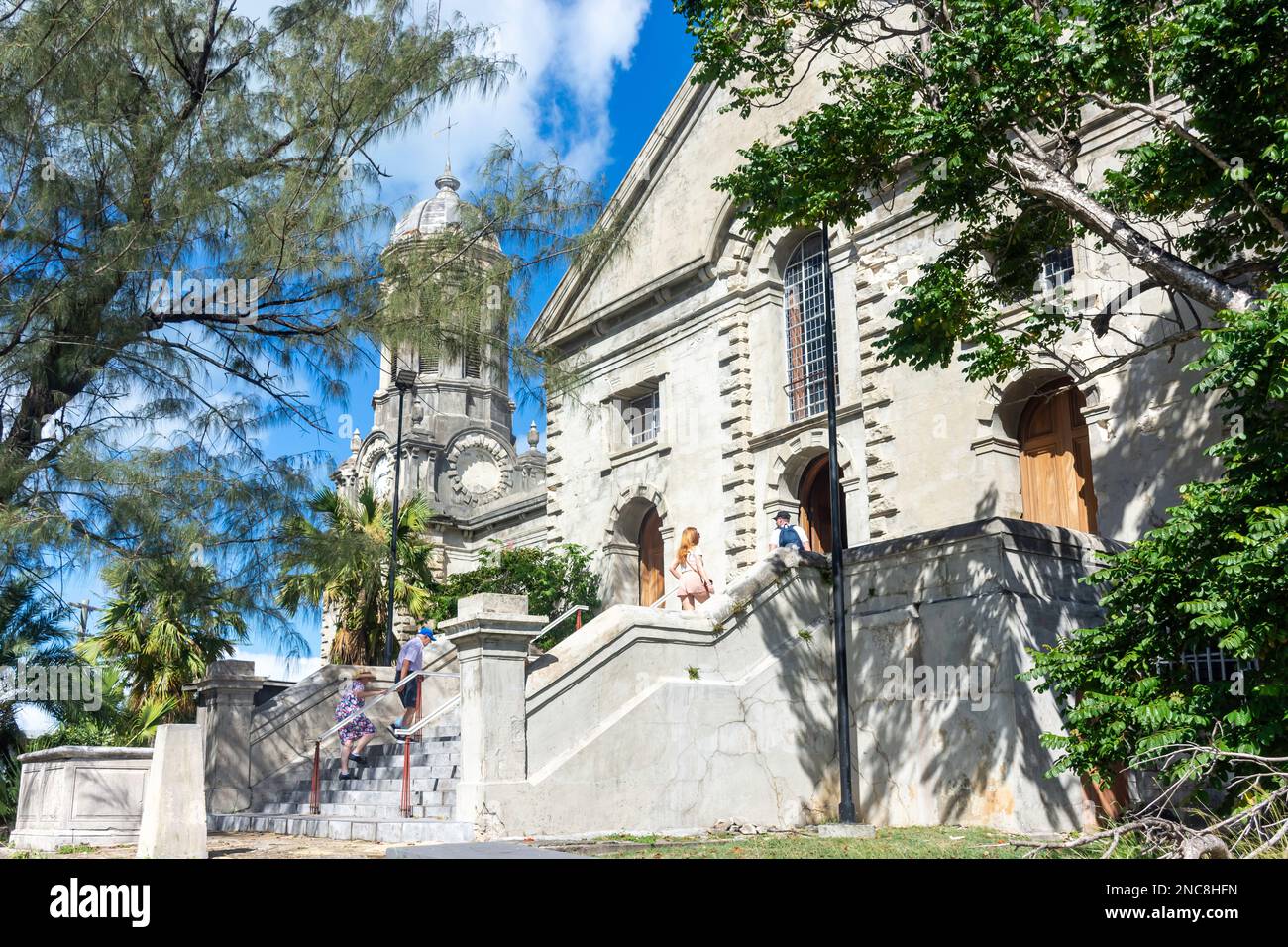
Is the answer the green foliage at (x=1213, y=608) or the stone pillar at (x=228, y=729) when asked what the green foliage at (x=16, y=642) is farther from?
the green foliage at (x=1213, y=608)

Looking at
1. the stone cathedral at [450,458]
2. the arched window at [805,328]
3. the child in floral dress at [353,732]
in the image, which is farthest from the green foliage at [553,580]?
the stone cathedral at [450,458]

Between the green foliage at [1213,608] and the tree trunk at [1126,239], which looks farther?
the tree trunk at [1126,239]

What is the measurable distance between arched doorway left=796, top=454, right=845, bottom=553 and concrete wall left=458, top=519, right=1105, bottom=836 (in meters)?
6.08

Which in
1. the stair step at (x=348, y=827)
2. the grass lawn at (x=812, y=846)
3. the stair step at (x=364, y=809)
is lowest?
the grass lawn at (x=812, y=846)

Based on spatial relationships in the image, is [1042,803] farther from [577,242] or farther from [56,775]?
[56,775]

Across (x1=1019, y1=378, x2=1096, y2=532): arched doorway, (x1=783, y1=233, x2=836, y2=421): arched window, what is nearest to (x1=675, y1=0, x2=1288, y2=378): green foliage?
(x1=1019, y1=378, x2=1096, y2=532): arched doorway

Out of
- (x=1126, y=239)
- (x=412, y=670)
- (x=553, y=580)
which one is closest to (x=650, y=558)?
(x=553, y=580)

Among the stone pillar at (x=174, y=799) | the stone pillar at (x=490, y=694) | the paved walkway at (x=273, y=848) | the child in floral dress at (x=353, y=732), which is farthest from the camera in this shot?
the child in floral dress at (x=353, y=732)

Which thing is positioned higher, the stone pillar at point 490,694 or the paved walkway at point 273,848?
the stone pillar at point 490,694

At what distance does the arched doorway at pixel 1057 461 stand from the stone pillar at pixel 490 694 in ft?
27.5

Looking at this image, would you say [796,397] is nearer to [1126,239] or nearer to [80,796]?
[1126,239]

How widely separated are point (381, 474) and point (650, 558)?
93.2ft

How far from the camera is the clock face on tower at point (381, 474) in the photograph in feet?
163

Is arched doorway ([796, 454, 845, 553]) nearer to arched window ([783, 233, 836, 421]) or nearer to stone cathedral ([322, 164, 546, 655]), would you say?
arched window ([783, 233, 836, 421])
